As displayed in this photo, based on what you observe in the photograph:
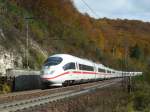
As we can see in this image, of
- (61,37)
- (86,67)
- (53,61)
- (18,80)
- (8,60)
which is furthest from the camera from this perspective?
(61,37)

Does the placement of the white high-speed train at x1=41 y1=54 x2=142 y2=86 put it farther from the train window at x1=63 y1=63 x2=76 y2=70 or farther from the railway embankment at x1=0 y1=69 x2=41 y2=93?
the railway embankment at x1=0 y1=69 x2=41 y2=93

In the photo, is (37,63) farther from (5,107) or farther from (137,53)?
(137,53)

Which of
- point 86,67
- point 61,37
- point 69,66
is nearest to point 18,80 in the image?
point 69,66

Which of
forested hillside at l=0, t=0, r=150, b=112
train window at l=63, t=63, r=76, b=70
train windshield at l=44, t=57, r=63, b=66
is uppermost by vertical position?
forested hillside at l=0, t=0, r=150, b=112

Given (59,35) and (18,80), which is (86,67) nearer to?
(18,80)

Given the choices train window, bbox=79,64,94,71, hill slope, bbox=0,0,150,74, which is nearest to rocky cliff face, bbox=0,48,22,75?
hill slope, bbox=0,0,150,74

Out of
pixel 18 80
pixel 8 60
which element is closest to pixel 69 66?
pixel 18 80

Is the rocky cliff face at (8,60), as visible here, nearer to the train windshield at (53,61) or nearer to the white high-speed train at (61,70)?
the train windshield at (53,61)

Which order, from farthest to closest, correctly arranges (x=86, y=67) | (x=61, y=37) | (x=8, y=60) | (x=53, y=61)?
(x=61, y=37), (x=86, y=67), (x=8, y=60), (x=53, y=61)

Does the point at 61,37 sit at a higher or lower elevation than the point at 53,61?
higher

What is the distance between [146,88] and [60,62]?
8.67 metres

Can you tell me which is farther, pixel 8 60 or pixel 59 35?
pixel 59 35

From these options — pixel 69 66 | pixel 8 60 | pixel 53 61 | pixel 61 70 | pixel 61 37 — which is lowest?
pixel 61 70

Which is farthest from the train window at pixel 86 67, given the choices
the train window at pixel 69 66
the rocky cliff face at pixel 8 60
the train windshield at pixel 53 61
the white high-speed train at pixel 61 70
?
the train windshield at pixel 53 61
